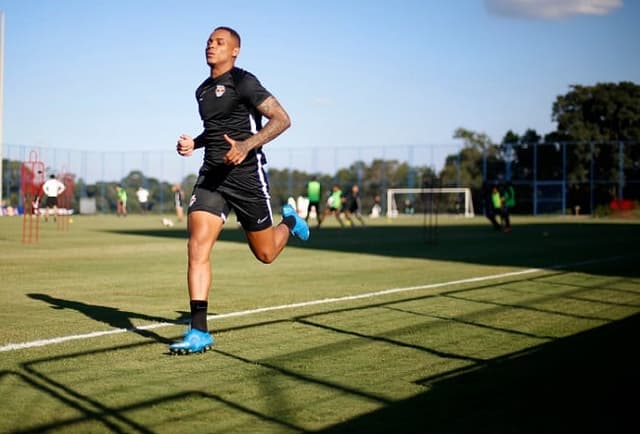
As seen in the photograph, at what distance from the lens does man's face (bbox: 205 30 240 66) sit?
270 inches

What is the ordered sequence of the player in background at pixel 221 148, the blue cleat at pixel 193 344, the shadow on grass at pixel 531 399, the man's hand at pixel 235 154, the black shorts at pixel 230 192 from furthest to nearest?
the black shorts at pixel 230 192
the player in background at pixel 221 148
the blue cleat at pixel 193 344
the man's hand at pixel 235 154
the shadow on grass at pixel 531 399

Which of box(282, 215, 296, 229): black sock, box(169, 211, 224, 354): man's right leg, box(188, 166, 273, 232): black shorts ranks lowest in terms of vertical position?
box(169, 211, 224, 354): man's right leg

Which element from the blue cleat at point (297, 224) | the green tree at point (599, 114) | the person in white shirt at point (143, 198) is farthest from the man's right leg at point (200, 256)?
the green tree at point (599, 114)

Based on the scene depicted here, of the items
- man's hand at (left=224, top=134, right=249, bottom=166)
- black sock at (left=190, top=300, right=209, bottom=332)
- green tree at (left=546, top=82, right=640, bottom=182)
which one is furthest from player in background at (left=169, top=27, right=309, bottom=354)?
green tree at (left=546, top=82, right=640, bottom=182)

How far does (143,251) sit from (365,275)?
8508mm

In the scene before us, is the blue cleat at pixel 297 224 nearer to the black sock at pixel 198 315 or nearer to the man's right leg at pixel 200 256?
the man's right leg at pixel 200 256

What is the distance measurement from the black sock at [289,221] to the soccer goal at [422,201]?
57548mm

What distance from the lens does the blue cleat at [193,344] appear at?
257 inches

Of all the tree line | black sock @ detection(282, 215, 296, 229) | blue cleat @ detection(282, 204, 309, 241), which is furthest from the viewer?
the tree line

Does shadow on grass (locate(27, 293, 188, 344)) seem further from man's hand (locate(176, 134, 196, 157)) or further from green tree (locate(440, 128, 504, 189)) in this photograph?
green tree (locate(440, 128, 504, 189))

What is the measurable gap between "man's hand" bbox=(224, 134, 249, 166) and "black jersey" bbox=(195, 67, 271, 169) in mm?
412

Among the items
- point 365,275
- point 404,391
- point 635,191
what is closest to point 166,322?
point 404,391

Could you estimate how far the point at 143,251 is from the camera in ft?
69.1

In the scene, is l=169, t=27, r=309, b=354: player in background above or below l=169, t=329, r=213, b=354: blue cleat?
above
